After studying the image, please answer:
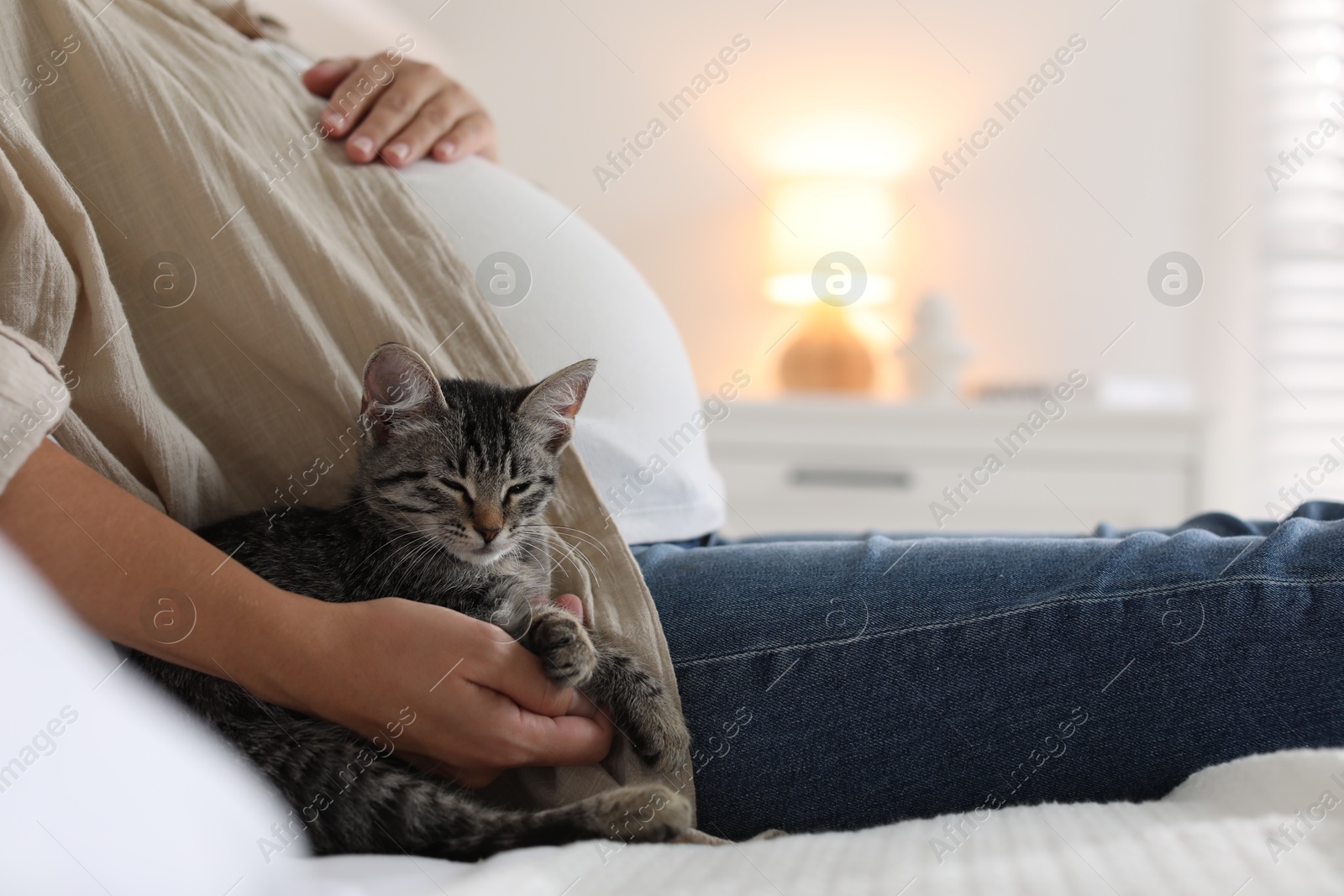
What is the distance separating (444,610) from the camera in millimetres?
693

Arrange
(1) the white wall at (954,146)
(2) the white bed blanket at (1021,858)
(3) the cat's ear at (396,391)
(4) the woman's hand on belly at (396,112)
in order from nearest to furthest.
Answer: (2) the white bed blanket at (1021,858), (3) the cat's ear at (396,391), (4) the woman's hand on belly at (396,112), (1) the white wall at (954,146)

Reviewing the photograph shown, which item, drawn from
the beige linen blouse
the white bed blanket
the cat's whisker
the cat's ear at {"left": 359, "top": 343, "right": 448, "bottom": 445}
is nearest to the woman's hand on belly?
the beige linen blouse

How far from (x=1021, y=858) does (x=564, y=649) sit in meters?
0.35

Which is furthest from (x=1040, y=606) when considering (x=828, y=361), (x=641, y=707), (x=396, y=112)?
(x=828, y=361)

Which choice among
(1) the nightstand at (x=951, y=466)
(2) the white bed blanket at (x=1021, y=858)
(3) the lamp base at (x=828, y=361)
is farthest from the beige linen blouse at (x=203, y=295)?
(3) the lamp base at (x=828, y=361)

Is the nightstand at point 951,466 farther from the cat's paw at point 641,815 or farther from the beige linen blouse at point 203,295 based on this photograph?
the cat's paw at point 641,815

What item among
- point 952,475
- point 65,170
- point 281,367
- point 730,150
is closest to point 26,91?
point 65,170

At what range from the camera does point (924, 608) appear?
71 cm

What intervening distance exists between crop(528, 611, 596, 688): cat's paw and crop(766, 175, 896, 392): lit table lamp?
78.8 inches

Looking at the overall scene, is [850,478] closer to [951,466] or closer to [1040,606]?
[951,466]

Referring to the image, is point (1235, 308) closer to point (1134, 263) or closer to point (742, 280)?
point (1134, 263)

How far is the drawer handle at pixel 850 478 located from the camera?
→ 2.35 meters

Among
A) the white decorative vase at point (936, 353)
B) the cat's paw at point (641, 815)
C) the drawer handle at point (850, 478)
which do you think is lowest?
the drawer handle at point (850, 478)

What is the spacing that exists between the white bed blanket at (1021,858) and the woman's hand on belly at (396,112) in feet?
2.32
